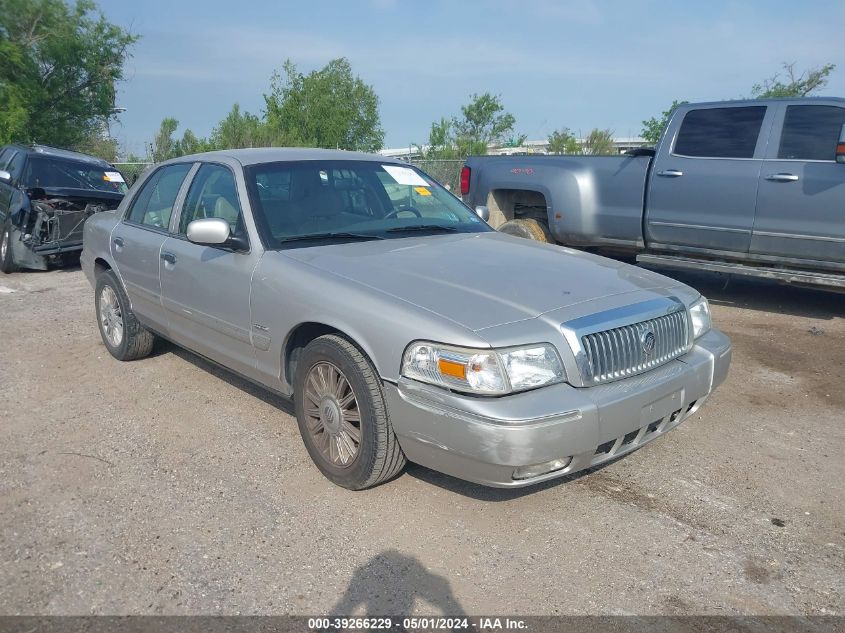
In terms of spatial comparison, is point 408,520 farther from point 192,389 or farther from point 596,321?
point 192,389

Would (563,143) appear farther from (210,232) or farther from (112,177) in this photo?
(210,232)

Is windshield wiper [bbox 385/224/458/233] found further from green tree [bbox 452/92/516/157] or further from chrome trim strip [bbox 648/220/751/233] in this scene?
green tree [bbox 452/92/516/157]

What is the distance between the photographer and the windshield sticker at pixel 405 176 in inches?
194

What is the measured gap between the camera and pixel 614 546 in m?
3.17

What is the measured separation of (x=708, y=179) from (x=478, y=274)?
14.6 ft

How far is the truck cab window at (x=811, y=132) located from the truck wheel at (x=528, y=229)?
8.30 ft

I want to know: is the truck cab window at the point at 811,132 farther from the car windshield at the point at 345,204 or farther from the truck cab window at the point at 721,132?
the car windshield at the point at 345,204

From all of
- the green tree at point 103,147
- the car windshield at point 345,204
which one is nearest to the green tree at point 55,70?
the green tree at point 103,147

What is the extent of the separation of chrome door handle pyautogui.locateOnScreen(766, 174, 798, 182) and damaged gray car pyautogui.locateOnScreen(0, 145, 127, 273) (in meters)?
8.40

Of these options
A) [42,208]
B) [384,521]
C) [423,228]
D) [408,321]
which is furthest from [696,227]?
[42,208]

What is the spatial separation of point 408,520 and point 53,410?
278 cm

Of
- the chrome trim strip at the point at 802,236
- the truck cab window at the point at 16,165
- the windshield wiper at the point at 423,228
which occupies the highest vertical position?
the truck cab window at the point at 16,165

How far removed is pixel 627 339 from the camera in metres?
3.33

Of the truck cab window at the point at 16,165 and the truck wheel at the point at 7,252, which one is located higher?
the truck cab window at the point at 16,165
